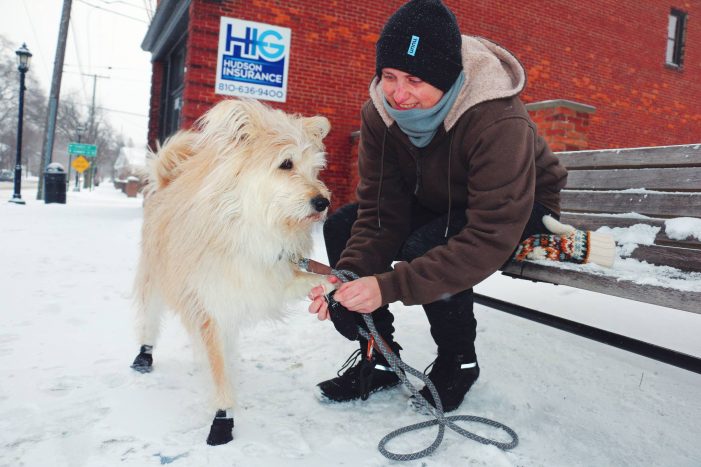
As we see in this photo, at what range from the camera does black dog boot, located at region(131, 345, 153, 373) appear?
2479 millimetres

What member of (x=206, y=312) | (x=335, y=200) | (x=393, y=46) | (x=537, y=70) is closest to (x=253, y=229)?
(x=206, y=312)

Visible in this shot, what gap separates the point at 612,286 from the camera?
181 cm

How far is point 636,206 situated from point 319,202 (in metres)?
1.88

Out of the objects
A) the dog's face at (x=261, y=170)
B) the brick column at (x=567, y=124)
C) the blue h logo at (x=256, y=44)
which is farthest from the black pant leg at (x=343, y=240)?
the blue h logo at (x=256, y=44)

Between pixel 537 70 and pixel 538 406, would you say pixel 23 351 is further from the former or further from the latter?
pixel 537 70

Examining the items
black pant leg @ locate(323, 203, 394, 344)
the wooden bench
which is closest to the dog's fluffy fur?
black pant leg @ locate(323, 203, 394, 344)

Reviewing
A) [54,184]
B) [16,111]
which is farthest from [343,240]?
[16,111]

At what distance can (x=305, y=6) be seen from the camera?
8.45 meters

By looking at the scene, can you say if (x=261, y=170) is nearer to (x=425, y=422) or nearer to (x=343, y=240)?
(x=343, y=240)

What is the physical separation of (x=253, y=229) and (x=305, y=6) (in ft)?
24.9

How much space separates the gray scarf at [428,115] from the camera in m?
1.87

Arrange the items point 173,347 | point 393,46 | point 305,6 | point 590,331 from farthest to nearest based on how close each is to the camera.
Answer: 1. point 305,6
2. point 173,347
3. point 590,331
4. point 393,46

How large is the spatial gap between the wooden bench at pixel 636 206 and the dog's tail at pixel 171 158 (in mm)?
1731

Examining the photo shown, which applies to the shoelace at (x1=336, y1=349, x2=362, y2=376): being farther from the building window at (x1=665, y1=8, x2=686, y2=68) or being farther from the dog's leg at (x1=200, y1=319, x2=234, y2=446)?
the building window at (x1=665, y1=8, x2=686, y2=68)
